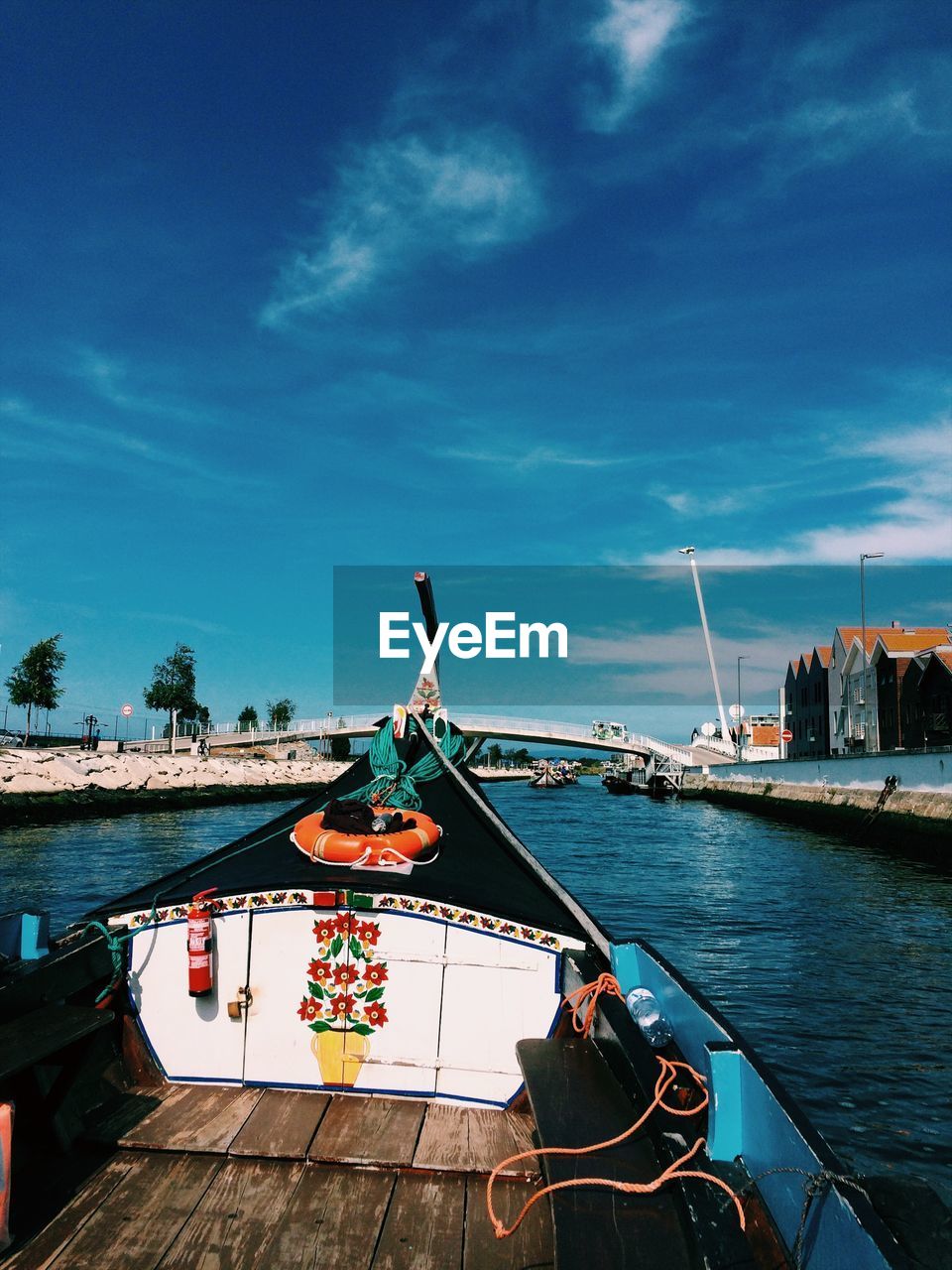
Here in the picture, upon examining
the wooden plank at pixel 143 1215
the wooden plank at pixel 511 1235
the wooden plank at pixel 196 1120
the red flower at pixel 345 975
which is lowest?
the wooden plank at pixel 511 1235

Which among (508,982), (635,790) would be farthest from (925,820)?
(635,790)

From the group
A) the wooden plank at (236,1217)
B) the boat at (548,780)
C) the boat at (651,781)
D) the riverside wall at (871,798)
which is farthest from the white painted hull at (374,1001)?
the boat at (548,780)

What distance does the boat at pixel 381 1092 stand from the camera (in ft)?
11.3

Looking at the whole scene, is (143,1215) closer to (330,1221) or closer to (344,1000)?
(330,1221)

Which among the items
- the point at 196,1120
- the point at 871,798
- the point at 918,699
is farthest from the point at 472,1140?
the point at 918,699

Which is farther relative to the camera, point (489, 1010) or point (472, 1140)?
point (489, 1010)

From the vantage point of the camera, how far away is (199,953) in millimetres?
5488

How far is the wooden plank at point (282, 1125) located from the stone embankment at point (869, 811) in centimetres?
2585

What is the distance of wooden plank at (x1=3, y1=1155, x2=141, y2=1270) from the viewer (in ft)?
12.6

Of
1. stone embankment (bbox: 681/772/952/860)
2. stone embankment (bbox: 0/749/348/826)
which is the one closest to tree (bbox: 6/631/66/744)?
stone embankment (bbox: 0/749/348/826)

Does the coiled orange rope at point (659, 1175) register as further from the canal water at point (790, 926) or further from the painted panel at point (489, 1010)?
the canal water at point (790, 926)

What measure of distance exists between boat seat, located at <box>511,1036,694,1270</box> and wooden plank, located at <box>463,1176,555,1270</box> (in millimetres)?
363

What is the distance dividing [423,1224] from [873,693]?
190 feet

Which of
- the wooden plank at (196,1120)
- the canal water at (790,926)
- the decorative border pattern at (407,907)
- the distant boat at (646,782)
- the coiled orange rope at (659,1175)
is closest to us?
the coiled orange rope at (659,1175)
